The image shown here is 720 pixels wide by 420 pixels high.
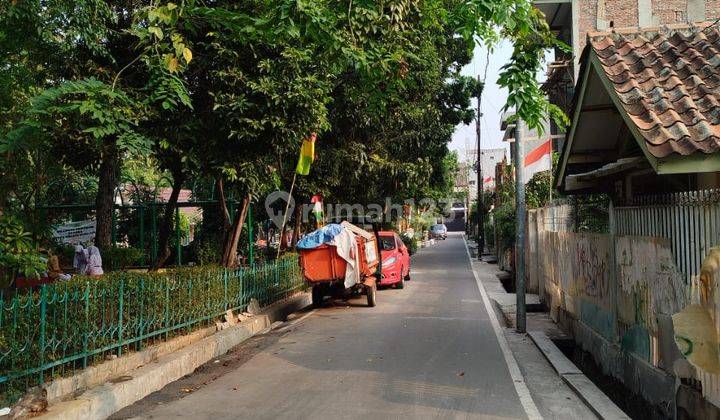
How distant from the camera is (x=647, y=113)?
5.86 m

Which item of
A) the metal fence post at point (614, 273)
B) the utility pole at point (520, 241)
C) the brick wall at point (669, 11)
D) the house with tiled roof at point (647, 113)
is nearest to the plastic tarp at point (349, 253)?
the utility pole at point (520, 241)

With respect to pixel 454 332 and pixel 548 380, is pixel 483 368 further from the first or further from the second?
pixel 454 332

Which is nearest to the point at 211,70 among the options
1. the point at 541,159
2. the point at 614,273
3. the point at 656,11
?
the point at 614,273

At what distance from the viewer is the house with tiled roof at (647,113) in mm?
5293

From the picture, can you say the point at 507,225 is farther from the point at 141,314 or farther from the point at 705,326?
the point at 705,326

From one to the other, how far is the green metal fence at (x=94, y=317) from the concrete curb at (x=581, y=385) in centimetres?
554

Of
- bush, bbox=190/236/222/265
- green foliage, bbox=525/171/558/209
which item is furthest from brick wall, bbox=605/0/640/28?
bush, bbox=190/236/222/265

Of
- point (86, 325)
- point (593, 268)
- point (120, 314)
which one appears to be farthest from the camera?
point (593, 268)

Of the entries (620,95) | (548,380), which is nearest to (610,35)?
(620,95)

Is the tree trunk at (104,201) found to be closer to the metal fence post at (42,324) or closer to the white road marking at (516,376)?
the metal fence post at (42,324)

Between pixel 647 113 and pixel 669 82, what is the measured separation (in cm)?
91

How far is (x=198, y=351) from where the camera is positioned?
8.88 metres

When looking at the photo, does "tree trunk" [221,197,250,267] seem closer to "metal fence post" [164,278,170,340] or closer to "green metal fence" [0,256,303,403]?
→ "green metal fence" [0,256,303,403]

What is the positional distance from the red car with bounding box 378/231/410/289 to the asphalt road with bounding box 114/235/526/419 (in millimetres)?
5952
